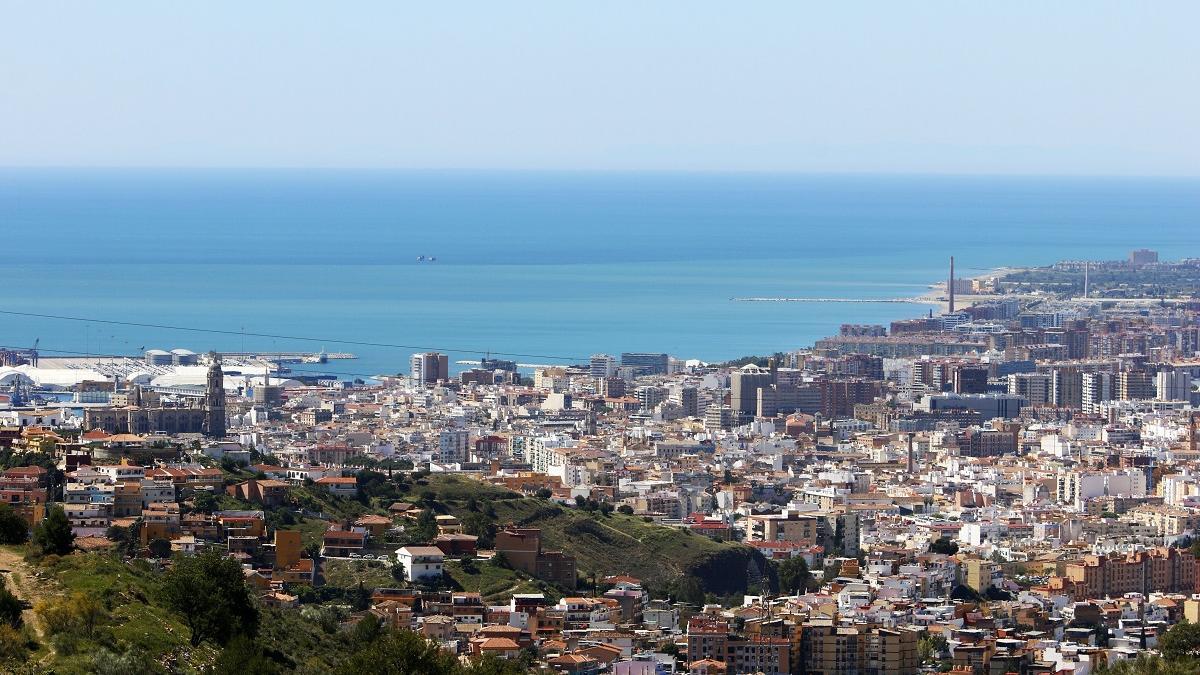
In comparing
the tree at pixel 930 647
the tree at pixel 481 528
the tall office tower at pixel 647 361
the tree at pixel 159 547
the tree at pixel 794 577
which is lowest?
the tree at pixel 794 577

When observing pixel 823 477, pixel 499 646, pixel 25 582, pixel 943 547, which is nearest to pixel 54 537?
pixel 25 582

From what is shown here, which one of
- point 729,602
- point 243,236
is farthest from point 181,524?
point 243,236

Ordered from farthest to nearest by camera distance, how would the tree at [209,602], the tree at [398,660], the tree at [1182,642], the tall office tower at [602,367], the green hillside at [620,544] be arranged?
the tall office tower at [602,367], the green hillside at [620,544], the tree at [1182,642], the tree at [209,602], the tree at [398,660]

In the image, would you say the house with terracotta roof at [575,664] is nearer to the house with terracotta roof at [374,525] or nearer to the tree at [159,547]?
the tree at [159,547]

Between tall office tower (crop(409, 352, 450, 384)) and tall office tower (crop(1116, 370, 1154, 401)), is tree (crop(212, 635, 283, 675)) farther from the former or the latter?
tall office tower (crop(1116, 370, 1154, 401))

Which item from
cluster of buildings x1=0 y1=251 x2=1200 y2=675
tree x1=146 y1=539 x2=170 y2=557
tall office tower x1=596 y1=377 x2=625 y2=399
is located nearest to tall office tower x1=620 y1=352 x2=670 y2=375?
cluster of buildings x1=0 y1=251 x2=1200 y2=675

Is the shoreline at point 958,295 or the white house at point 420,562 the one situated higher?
the shoreline at point 958,295

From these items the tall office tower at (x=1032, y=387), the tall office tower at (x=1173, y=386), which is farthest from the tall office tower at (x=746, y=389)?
the tall office tower at (x=1173, y=386)
